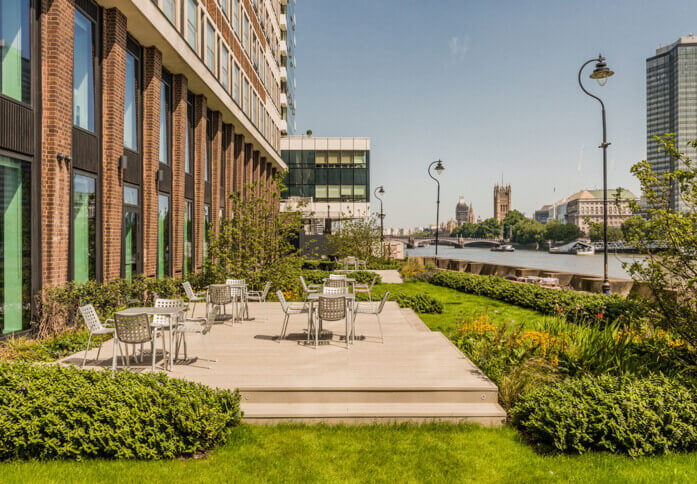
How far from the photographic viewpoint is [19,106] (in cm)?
889

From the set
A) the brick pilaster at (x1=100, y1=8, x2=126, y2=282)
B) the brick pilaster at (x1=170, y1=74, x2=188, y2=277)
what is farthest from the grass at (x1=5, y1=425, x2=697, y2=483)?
the brick pilaster at (x1=170, y1=74, x2=188, y2=277)

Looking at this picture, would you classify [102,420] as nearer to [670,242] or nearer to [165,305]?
[165,305]

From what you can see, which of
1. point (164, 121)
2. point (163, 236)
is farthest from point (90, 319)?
point (164, 121)

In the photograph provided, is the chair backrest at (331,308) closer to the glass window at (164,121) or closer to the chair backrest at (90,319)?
the chair backrest at (90,319)

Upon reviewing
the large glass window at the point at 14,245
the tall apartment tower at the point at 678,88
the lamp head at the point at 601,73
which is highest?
the tall apartment tower at the point at 678,88

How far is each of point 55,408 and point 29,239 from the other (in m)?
5.53

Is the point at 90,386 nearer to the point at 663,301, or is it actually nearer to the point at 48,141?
the point at 48,141

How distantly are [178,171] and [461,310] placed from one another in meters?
10.9

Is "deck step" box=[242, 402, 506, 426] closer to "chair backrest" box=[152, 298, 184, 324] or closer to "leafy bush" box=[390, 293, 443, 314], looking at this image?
"chair backrest" box=[152, 298, 184, 324]

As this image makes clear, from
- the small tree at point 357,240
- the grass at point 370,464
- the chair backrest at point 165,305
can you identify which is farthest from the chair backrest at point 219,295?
the small tree at point 357,240

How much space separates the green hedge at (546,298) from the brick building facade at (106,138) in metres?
10.5

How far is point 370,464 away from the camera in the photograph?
4777 millimetres

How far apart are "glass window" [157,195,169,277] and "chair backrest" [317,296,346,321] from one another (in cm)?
913

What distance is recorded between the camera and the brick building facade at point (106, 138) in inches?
352
